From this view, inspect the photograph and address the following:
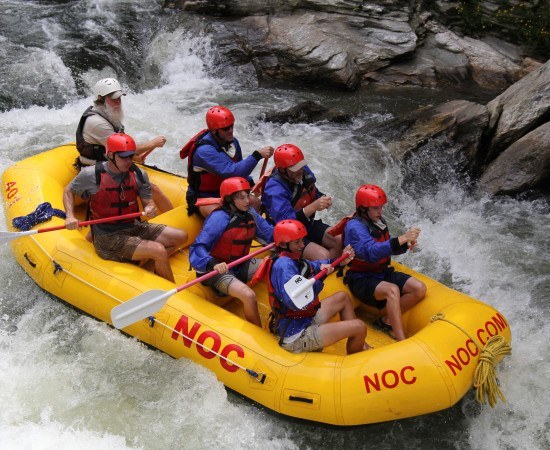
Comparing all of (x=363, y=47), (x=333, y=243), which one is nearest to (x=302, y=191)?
(x=333, y=243)

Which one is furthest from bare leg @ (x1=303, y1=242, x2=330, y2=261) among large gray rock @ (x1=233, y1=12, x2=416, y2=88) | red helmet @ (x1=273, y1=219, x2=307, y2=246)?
large gray rock @ (x1=233, y1=12, x2=416, y2=88)

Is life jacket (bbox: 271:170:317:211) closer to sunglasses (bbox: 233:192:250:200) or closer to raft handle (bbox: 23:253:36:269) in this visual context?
sunglasses (bbox: 233:192:250:200)

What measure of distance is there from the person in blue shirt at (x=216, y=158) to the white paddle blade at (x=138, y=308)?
1.18m

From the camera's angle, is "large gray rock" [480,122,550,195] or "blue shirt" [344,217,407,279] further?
"large gray rock" [480,122,550,195]

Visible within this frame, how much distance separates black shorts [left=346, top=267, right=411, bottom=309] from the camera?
192 inches

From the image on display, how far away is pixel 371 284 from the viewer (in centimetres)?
486

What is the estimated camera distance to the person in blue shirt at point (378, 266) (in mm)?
4672

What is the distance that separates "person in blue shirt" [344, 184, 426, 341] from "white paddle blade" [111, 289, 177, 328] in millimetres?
1310

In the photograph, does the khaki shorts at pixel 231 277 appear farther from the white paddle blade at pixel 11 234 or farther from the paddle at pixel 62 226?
the white paddle blade at pixel 11 234

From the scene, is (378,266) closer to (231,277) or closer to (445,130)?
(231,277)

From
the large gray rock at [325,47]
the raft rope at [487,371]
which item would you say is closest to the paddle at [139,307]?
the raft rope at [487,371]

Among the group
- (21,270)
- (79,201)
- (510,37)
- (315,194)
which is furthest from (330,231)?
(510,37)

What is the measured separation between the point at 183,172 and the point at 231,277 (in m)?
3.31

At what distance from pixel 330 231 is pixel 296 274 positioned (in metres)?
0.99
